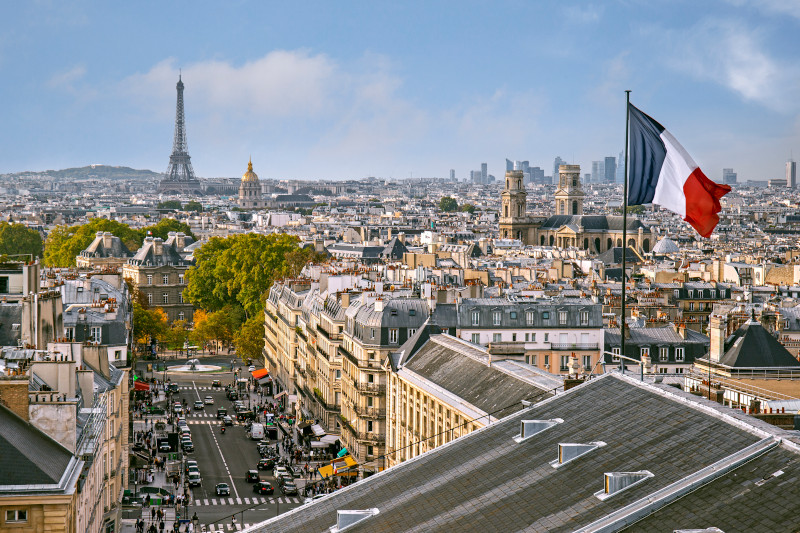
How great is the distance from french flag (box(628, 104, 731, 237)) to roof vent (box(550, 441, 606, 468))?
5964 mm

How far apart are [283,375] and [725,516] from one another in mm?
75968

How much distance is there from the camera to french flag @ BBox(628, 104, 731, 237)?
97.1 ft

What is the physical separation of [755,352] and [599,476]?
2941 cm

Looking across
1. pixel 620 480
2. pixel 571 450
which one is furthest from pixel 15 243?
pixel 620 480

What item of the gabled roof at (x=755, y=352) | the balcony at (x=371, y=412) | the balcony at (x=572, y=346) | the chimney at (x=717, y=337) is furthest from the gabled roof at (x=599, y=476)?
the balcony at (x=572, y=346)

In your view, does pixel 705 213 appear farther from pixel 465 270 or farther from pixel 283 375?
pixel 465 270

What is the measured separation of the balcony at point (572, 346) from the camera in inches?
2670

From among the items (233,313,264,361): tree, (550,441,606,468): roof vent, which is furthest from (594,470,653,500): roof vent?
(233,313,264,361): tree

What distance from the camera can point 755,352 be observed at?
52250mm

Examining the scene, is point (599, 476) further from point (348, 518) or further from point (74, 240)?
point (74, 240)

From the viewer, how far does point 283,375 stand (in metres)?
95.4

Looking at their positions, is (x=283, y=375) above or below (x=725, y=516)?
below

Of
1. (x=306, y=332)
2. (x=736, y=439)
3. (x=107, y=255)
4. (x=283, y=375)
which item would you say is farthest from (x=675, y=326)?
(x=107, y=255)

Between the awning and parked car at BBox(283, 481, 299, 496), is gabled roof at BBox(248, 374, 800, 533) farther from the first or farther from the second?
the awning
